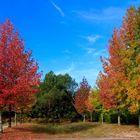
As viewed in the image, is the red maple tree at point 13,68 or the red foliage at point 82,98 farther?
the red foliage at point 82,98

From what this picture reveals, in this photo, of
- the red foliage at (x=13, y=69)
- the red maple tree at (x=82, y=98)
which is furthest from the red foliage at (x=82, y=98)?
the red foliage at (x=13, y=69)

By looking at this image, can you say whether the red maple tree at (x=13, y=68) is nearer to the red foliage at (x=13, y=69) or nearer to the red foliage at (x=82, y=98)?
the red foliage at (x=13, y=69)

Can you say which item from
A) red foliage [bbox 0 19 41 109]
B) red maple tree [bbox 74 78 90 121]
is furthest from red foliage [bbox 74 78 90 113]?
red foliage [bbox 0 19 41 109]

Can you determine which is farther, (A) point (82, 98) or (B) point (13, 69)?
(A) point (82, 98)

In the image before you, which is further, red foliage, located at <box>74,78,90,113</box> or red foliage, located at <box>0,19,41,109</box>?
red foliage, located at <box>74,78,90,113</box>

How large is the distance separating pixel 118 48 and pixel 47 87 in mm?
42250

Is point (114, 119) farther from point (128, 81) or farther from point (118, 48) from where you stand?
point (128, 81)

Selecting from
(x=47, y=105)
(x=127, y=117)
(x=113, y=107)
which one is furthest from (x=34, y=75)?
(x=47, y=105)

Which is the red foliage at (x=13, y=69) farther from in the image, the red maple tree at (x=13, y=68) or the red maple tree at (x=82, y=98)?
the red maple tree at (x=82, y=98)

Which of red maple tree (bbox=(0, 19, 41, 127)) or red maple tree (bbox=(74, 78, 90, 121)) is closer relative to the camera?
red maple tree (bbox=(0, 19, 41, 127))

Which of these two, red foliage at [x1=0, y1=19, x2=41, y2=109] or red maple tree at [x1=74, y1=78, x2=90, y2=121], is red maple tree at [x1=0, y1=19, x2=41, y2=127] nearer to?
red foliage at [x1=0, y1=19, x2=41, y2=109]

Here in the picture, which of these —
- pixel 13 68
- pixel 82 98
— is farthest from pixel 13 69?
pixel 82 98

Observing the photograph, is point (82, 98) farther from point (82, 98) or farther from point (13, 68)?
point (13, 68)

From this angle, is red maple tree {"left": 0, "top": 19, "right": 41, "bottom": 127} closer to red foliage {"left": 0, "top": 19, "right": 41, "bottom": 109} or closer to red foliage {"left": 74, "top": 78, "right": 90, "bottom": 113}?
red foliage {"left": 0, "top": 19, "right": 41, "bottom": 109}
